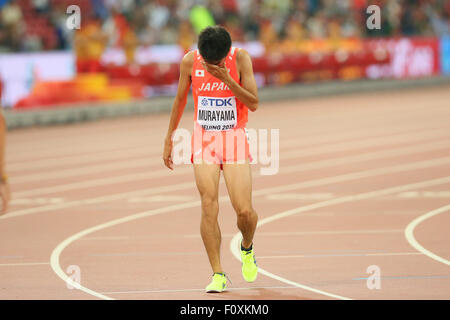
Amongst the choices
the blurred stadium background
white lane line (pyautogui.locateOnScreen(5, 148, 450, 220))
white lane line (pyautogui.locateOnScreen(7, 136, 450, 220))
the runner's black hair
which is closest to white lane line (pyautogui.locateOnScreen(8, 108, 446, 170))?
white lane line (pyautogui.locateOnScreen(7, 136, 450, 220))

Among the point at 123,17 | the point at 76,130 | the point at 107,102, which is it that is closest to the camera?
the point at 76,130

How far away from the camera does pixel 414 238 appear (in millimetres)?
10188

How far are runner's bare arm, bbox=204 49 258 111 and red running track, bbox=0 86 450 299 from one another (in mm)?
1411

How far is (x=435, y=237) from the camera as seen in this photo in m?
10.2

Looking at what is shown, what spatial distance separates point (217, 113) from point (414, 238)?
304 centimetres

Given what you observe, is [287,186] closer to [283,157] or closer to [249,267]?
[283,157]

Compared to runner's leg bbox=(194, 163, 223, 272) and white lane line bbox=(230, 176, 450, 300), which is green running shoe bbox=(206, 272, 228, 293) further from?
white lane line bbox=(230, 176, 450, 300)

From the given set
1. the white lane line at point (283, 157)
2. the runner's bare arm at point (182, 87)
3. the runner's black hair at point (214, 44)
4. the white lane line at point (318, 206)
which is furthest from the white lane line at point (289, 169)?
the runner's black hair at point (214, 44)

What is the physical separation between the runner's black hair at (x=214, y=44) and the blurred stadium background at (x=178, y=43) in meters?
17.5

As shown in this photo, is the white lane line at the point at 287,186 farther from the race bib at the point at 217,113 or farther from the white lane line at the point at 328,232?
the race bib at the point at 217,113

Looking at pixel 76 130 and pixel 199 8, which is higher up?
pixel 199 8

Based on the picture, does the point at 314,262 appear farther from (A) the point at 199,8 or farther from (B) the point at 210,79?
(A) the point at 199,8

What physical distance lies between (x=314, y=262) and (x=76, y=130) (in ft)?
50.2
